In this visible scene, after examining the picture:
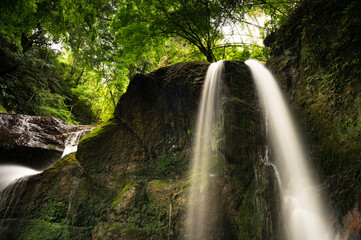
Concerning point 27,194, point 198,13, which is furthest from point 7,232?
point 198,13

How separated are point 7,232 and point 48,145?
3.11 metres

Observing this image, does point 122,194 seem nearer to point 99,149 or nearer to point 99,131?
point 99,149

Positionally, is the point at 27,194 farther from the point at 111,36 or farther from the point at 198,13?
the point at 111,36

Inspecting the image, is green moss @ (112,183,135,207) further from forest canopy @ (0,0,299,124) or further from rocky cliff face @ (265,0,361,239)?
forest canopy @ (0,0,299,124)

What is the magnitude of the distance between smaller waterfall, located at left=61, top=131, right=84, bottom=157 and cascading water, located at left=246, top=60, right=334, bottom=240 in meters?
6.87

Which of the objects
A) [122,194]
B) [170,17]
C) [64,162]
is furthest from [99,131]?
[170,17]

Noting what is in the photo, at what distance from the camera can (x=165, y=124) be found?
540 cm

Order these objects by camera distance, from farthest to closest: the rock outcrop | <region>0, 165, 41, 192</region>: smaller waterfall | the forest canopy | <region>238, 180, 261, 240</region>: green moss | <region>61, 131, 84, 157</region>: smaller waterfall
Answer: <region>61, 131, 84, 157</region>: smaller waterfall
the rock outcrop
the forest canopy
<region>0, 165, 41, 192</region>: smaller waterfall
<region>238, 180, 261, 240</region>: green moss

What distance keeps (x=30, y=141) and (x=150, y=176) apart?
4.83 meters

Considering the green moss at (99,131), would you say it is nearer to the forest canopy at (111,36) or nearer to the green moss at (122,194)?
the green moss at (122,194)

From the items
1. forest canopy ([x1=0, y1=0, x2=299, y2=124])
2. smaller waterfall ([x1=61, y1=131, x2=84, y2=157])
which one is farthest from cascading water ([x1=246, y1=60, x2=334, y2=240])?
smaller waterfall ([x1=61, y1=131, x2=84, y2=157])

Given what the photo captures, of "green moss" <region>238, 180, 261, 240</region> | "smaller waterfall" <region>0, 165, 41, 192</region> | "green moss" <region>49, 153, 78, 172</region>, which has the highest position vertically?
"green moss" <region>49, 153, 78, 172</region>

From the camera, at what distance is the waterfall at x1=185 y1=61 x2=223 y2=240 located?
3545 millimetres

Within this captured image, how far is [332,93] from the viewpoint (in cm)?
381
